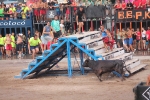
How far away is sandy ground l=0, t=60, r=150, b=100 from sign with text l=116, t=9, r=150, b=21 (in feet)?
25.1

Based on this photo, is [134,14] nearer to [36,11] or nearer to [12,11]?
[36,11]

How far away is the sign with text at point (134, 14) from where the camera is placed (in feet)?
89.9

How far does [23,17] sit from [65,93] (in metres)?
14.6

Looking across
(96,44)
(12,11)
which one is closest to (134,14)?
(12,11)

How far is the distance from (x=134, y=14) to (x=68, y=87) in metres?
12.2

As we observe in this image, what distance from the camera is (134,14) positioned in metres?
27.6

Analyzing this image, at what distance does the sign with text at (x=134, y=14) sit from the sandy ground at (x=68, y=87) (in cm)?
764

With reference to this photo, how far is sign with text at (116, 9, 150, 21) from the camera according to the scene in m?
27.4

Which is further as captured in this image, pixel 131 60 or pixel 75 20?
pixel 75 20

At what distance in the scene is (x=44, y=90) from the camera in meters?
16.1

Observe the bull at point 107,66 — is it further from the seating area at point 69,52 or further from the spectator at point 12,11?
the spectator at point 12,11

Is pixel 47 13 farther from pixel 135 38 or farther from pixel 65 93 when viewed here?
pixel 65 93

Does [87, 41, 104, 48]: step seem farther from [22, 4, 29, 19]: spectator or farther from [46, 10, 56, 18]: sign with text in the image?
[22, 4, 29, 19]: spectator

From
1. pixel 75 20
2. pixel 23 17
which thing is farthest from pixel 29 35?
pixel 75 20
